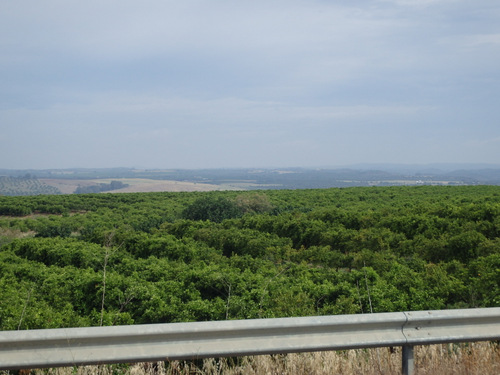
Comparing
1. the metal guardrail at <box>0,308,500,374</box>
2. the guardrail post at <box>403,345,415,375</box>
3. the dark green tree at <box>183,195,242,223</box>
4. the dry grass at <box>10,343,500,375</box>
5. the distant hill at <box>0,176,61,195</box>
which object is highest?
the metal guardrail at <box>0,308,500,374</box>

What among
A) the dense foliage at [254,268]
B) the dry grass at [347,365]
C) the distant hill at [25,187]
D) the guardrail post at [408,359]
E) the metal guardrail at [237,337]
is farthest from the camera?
the distant hill at [25,187]

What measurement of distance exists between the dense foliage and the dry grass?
26.6 inches

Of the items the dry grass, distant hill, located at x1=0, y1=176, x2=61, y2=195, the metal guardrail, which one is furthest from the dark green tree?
distant hill, located at x1=0, y1=176, x2=61, y2=195

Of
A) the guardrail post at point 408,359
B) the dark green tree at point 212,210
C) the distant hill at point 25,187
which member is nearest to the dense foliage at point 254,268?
the guardrail post at point 408,359

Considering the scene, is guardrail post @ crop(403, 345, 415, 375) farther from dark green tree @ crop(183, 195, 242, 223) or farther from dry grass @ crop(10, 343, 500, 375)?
dark green tree @ crop(183, 195, 242, 223)

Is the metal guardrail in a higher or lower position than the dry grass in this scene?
higher

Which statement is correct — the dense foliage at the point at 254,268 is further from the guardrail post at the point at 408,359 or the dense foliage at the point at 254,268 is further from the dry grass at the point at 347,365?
the guardrail post at the point at 408,359

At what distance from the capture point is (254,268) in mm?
13227

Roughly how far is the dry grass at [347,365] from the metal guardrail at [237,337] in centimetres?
38

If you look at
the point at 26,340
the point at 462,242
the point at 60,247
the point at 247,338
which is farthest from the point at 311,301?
the point at 60,247

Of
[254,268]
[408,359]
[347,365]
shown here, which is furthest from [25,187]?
[408,359]

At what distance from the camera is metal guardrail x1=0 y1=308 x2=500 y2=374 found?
2.87 metres

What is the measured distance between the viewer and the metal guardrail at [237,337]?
113 inches

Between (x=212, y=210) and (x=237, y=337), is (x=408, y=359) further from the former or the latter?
(x=212, y=210)
